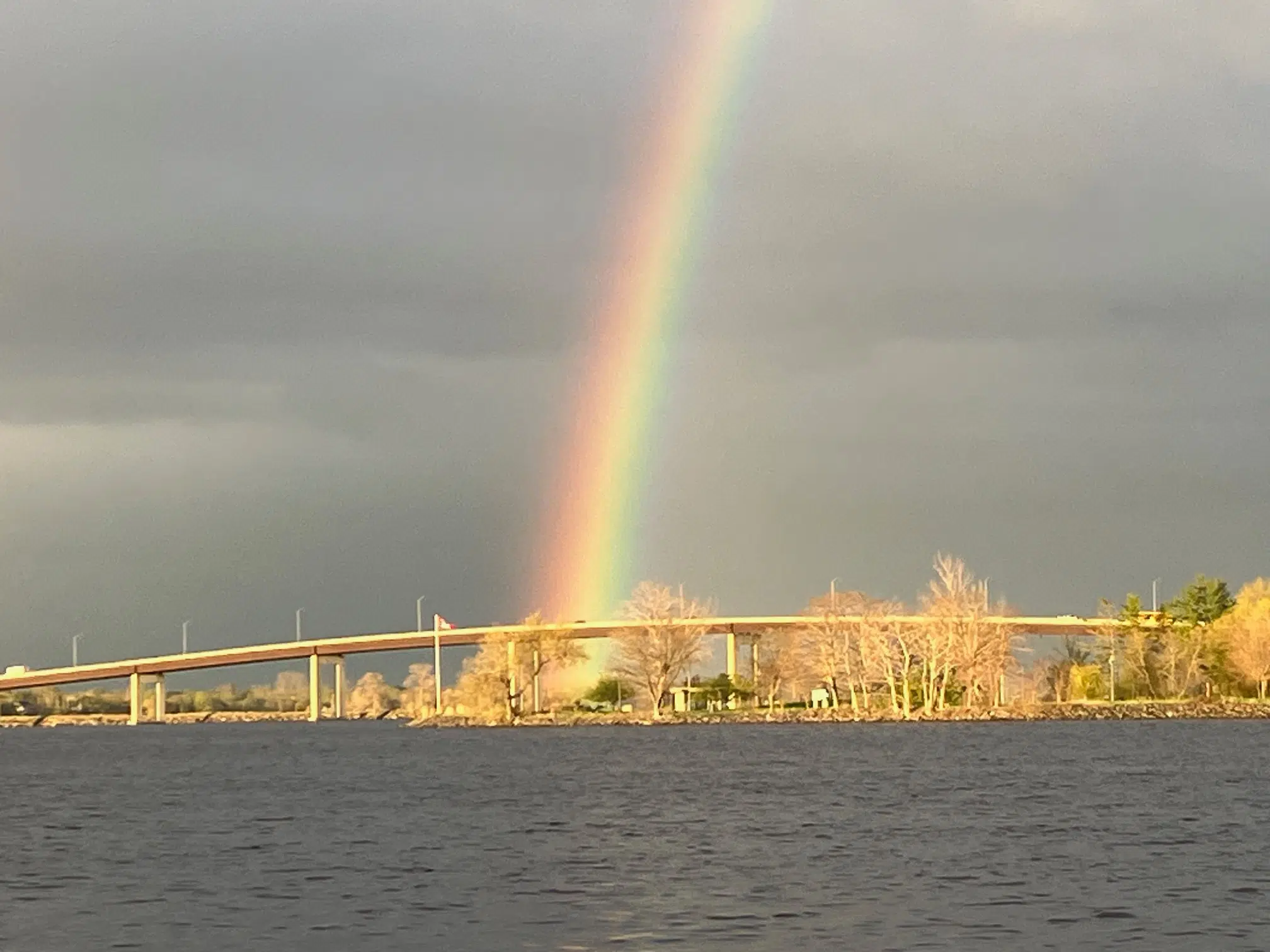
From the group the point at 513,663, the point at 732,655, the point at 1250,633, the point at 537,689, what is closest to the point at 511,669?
the point at 513,663

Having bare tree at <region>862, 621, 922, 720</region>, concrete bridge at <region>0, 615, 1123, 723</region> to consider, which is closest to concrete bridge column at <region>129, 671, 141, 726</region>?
concrete bridge at <region>0, 615, 1123, 723</region>

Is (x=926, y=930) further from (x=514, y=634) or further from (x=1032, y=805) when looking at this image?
(x=514, y=634)

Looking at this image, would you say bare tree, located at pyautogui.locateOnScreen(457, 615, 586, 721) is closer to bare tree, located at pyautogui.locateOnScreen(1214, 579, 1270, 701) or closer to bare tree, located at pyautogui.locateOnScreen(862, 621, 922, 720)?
bare tree, located at pyautogui.locateOnScreen(862, 621, 922, 720)

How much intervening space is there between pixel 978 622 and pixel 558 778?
62523 millimetres

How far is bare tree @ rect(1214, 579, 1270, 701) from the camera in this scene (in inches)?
5113

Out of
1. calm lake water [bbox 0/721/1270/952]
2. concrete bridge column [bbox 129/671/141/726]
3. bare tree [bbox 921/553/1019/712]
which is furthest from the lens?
concrete bridge column [bbox 129/671/141/726]

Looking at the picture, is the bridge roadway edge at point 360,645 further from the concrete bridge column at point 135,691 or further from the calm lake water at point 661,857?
the calm lake water at point 661,857

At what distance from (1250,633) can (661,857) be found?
104622 mm

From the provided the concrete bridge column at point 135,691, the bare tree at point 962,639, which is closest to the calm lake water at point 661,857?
the bare tree at point 962,639

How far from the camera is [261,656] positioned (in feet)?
553

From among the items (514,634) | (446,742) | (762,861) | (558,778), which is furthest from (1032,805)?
Result: (514,634)

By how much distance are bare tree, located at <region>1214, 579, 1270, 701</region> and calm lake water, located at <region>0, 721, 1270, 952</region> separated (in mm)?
56591

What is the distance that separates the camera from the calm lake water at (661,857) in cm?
2497

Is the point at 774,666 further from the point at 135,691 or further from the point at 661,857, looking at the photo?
the point at 661,857
